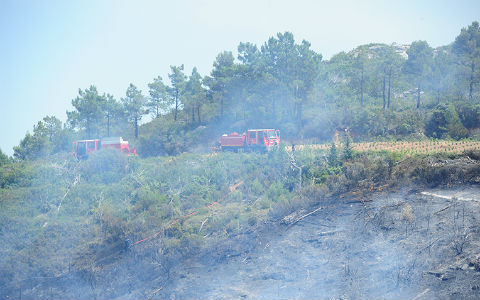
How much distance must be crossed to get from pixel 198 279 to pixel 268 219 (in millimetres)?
3465

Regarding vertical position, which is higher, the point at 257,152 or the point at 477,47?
the point at 477,47

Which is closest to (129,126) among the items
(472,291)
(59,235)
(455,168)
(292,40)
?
(292,40)

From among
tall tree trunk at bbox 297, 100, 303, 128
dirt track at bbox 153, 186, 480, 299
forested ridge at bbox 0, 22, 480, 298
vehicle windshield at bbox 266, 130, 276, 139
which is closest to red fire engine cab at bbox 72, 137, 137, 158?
forested ridge at bbox 0, 22, 480, 298

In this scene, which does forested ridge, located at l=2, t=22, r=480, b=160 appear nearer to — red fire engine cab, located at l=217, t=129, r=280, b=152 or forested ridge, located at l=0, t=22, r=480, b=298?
forested ridge, located at l=0, t=22, r=480, b=298

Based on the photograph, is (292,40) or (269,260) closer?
(269,260)

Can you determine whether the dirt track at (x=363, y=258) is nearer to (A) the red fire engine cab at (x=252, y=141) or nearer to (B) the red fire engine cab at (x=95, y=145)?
(A) the red fire engine cab at (x=252, y=141)

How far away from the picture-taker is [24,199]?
838 inches

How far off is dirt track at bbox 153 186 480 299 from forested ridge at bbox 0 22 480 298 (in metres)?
0.78

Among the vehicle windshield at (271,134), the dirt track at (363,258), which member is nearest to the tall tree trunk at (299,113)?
the vehicle windshield at (271,134)

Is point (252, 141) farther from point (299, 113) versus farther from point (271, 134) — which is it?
point (299, 113)

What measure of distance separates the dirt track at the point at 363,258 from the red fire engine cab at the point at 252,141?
41.0 ft

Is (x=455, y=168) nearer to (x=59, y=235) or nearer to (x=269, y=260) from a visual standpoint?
(x=269, y=260)

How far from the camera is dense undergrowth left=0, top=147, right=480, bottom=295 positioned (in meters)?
15.5

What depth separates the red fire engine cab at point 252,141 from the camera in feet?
89.6
